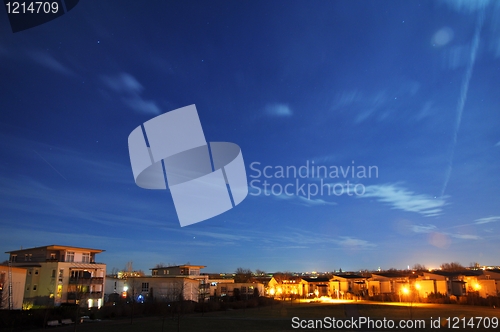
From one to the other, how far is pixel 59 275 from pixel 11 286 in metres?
6.03

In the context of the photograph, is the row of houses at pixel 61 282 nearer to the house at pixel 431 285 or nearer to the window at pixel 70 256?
the window at pixel 70 256

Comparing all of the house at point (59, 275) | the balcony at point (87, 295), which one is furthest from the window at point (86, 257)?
the balcony at point (87, 295)

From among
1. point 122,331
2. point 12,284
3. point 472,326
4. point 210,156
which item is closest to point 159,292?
point 12,284

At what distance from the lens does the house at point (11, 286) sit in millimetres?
30841

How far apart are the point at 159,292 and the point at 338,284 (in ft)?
106

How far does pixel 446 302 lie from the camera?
42344 mm

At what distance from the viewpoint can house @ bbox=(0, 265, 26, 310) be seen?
1214 inches

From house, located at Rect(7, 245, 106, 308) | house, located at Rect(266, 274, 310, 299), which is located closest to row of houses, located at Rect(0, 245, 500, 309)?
house, located at Rect(7, 245, 106, 308)

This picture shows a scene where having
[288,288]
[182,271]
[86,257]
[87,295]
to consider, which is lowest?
[288,288]

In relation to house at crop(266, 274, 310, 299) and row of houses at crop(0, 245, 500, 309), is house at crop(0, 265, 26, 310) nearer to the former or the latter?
row of houses at crop(0, 245, 500, 309)

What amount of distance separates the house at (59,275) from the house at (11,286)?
3.63 meters

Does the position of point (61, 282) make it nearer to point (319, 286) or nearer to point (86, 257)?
point (86, 257)

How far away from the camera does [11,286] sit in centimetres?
3209

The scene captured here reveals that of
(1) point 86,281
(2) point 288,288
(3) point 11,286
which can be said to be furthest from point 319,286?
(3) point 11,286
